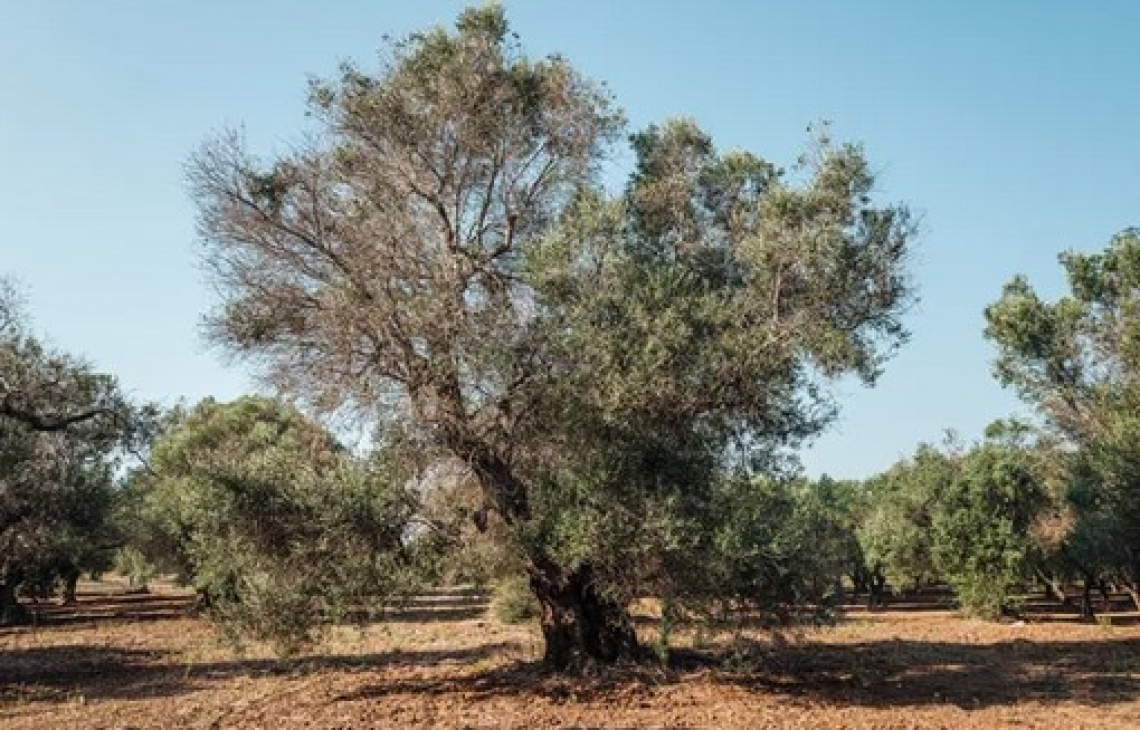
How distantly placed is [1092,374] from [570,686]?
111 feet

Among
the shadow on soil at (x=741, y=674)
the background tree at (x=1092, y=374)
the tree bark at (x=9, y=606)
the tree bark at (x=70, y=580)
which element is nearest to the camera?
the shadow on soil at (x=741, y=674)

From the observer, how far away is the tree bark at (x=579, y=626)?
1983 cm

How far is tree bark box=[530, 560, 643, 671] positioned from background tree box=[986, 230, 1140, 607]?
22.9m

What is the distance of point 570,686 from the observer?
18250mm

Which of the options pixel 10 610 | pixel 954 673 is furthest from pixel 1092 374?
pixel 10 610

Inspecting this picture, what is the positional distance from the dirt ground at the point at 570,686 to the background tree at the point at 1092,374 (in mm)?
4988

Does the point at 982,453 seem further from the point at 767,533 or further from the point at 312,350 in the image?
the point at 312,350

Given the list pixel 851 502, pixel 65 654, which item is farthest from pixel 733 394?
pixel 851 502

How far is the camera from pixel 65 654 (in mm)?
29891

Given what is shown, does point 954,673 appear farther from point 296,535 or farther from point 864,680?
point 296,535

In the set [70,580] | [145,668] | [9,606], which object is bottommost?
[145,668]

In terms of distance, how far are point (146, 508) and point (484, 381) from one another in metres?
38.3

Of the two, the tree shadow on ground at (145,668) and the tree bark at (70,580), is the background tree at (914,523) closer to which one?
the tree shadow on ground at (145,668)

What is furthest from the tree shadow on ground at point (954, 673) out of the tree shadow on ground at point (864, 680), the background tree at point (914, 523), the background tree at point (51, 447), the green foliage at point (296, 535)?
the background tree at point (51, 447)
